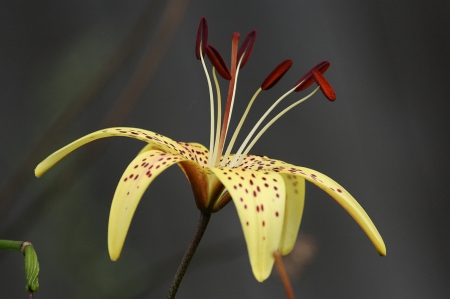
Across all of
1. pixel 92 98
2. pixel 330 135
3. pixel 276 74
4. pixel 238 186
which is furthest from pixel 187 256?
pixel 330 135

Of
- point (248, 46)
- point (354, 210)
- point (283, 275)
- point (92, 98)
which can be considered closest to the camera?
point (283, 275)

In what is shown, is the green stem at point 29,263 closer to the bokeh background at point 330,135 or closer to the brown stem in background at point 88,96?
the brown stem in background at point 88,96

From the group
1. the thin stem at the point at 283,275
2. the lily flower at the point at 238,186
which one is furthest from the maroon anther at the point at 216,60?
the thin stem at the point at 283,275

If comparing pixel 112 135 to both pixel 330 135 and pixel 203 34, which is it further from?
pixel 330 135

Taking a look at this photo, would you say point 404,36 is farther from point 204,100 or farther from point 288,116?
point 204,100

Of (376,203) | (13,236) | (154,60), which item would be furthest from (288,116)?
(13,236)
